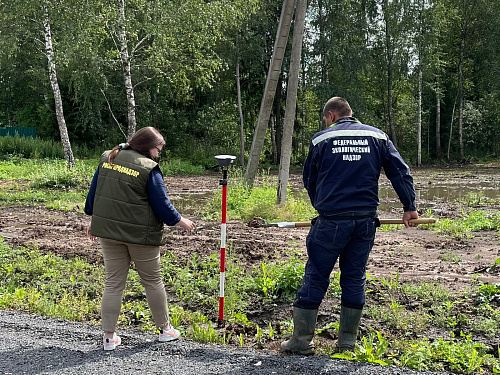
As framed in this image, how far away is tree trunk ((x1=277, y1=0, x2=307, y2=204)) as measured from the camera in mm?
12772

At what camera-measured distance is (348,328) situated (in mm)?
4668

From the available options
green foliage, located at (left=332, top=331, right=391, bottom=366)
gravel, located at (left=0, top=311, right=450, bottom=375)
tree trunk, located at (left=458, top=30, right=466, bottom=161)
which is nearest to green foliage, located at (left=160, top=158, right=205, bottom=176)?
tree trunk, located at (left=458, top=30, right=466, bottom=161)

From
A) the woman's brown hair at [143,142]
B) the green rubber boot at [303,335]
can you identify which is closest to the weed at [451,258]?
the green rubber boot at [303,335]

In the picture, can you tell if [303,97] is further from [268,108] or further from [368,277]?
[368,277]

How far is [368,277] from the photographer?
684 centimetres

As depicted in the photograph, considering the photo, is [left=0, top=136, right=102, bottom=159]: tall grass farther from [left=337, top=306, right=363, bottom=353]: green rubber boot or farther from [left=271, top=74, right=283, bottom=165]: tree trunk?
[left=337, top=306, right=363, bottom=353]: green rubber boot

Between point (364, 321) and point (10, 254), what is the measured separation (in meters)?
5.76

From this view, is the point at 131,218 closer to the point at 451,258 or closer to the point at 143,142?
the point at 143,142

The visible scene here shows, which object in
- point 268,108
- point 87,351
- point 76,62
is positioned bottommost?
point 87,351

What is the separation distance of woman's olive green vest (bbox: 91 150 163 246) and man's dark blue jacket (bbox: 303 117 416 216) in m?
1.53

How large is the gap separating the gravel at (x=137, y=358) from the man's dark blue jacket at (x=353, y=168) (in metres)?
1.31

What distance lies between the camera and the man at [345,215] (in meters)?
4.57

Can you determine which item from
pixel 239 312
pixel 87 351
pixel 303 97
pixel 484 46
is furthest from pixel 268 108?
pixel 484 46

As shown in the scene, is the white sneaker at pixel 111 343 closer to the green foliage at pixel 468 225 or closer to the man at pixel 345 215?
the man at pixel 345 215
